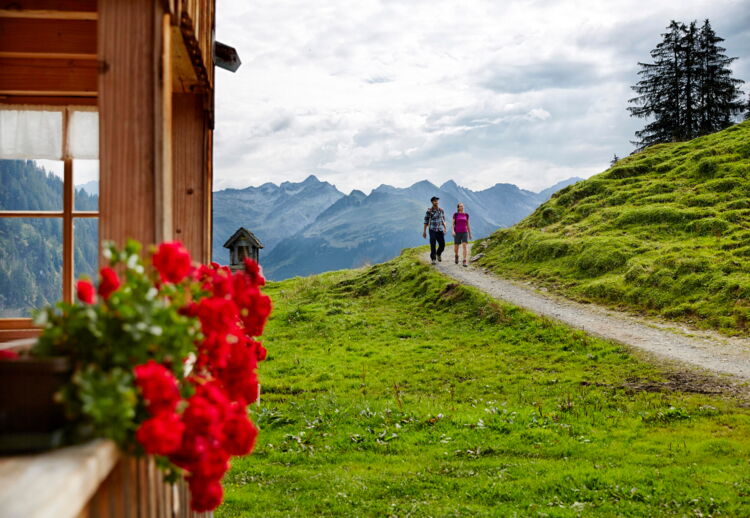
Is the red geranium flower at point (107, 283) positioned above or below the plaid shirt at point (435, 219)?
below

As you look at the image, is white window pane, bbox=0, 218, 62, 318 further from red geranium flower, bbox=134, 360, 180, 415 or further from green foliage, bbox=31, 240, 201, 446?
red geranium flower, bbox=134, 360, 180, 415

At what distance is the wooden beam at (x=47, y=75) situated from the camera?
528 centimetres

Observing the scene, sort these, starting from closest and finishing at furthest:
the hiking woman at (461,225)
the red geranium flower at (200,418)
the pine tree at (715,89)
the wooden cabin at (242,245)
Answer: the red geranium flower at (200,418)
the wooden cabin at (242,245)
the hiking woman at (461,225)
the pine tree at (715,89)

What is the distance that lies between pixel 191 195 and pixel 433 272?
17.9 m

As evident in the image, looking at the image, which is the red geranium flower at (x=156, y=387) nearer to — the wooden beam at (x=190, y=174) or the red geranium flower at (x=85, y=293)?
the red geranium flower at (x=85, y=293)

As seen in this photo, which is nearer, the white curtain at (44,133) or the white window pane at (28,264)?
the white curtain at (44,133)

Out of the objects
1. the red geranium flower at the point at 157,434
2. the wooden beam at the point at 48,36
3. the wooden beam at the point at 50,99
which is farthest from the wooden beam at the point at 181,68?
the red geranium flower at the point at 157,434

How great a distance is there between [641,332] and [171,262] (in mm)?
13229

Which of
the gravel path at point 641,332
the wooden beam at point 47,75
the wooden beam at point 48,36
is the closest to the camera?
the wooden beam at point 48,36

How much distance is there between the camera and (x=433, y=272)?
2192 cm

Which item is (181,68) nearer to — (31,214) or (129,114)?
(129,114)

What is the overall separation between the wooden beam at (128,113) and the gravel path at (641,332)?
1048 cm

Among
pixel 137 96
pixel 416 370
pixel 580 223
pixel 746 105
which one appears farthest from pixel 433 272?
pixel 746 105

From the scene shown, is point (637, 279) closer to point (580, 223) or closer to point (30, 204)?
point (580, 223)
